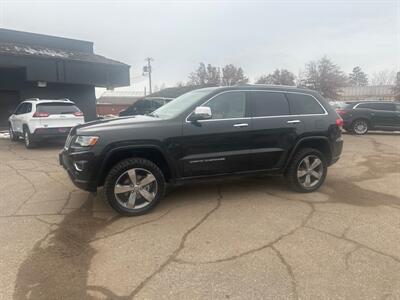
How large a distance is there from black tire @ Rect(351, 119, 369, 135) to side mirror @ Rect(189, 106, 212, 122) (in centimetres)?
1340

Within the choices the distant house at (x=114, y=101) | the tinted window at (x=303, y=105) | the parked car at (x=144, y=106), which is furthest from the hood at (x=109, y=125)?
the distant house at (x=114, y=101)

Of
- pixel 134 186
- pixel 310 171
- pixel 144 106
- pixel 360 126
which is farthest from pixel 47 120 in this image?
pixel 360 126

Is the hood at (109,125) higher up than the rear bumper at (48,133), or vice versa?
the hood at (109,125)

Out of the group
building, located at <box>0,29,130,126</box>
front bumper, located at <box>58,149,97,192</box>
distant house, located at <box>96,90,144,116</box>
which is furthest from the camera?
distant house, located at <box>96,90,144,116</box>

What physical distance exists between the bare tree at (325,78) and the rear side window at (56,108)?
49212 mm

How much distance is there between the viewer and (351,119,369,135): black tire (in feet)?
53.2

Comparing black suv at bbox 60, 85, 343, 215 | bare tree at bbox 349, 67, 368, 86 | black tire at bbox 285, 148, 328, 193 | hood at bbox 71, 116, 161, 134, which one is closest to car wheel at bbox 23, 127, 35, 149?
black suv at bbox 60, 85, 343, 215

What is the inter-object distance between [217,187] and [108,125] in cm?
227

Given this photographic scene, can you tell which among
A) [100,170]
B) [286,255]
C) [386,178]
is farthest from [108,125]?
[386,178]

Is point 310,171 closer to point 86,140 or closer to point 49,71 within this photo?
point 86,140

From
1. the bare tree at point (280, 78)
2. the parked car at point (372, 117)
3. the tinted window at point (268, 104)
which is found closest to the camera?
the tinted window at point (268, 104)

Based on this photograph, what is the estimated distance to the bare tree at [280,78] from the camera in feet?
187

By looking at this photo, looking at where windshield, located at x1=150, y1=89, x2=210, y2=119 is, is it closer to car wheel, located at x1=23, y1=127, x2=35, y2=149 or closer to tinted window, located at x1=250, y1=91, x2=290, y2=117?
tinted window, located at x1=250, y1=91, x2=290, y2=117

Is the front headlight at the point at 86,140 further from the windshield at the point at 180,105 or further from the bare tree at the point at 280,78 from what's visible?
the bare tree at the point at 280,78
